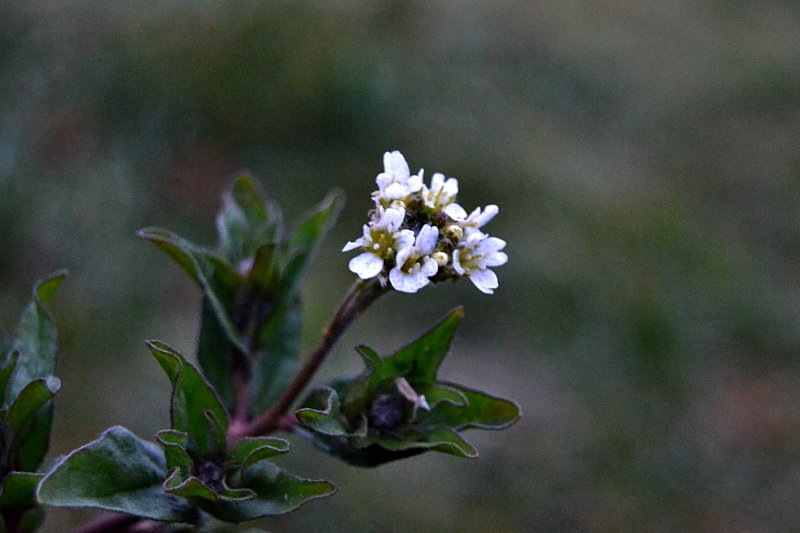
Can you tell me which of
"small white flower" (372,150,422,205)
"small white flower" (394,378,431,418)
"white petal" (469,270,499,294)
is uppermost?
"small white flower" (372,150,422,205)

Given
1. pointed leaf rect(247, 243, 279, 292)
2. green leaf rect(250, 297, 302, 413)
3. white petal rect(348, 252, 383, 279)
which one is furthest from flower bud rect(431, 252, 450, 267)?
green leaf rect(250, 297, 302, 413)

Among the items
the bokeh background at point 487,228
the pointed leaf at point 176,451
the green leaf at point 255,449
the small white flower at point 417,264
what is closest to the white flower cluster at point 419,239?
the small white flower at point 417,264

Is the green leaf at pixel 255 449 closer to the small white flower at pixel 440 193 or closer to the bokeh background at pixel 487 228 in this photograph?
the small white flower at pixel 440 193

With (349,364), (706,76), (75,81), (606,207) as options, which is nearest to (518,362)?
(349,364)

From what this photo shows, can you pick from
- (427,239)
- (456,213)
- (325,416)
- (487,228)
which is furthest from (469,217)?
(487,228)

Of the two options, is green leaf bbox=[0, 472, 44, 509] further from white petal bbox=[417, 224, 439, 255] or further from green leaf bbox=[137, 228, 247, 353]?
white petal bbox=[417, 224, 439, 255]

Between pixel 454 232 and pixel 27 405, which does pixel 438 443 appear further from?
pixel 27 405
